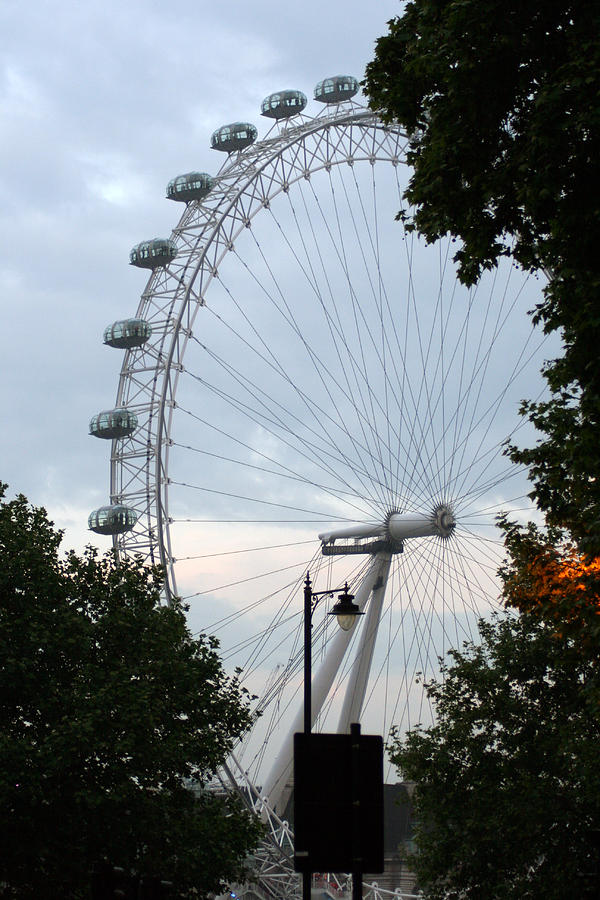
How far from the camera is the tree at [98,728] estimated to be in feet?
98.8

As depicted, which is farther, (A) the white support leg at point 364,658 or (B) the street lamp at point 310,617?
(A) the white support leg at point 364,658

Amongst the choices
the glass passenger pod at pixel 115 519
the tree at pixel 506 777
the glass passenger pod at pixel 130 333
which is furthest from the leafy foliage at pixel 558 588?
the glass passenger pod at pixel 130 333

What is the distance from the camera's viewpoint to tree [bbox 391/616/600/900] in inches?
1314

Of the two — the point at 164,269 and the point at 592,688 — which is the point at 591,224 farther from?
the point at 164,269

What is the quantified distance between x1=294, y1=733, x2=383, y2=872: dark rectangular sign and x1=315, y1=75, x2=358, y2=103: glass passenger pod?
1844 inches

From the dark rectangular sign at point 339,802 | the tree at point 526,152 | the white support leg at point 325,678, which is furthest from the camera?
the white support leg at point 325,678

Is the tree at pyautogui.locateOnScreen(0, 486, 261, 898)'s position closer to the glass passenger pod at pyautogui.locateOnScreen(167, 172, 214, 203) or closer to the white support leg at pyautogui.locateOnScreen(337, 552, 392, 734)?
the white support leg at pyautogui.locateOnScreen(337, 552, 392, 734)

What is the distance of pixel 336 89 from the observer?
52750mm

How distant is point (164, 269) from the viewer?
184 feet

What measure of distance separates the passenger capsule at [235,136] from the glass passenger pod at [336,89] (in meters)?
3.74

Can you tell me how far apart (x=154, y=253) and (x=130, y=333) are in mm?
3675

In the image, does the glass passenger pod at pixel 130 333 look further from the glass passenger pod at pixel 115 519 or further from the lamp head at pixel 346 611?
the lamp head at pixel 346 611

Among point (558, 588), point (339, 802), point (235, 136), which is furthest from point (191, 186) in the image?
point (339, 802)

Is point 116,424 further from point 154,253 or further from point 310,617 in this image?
point 310,617
